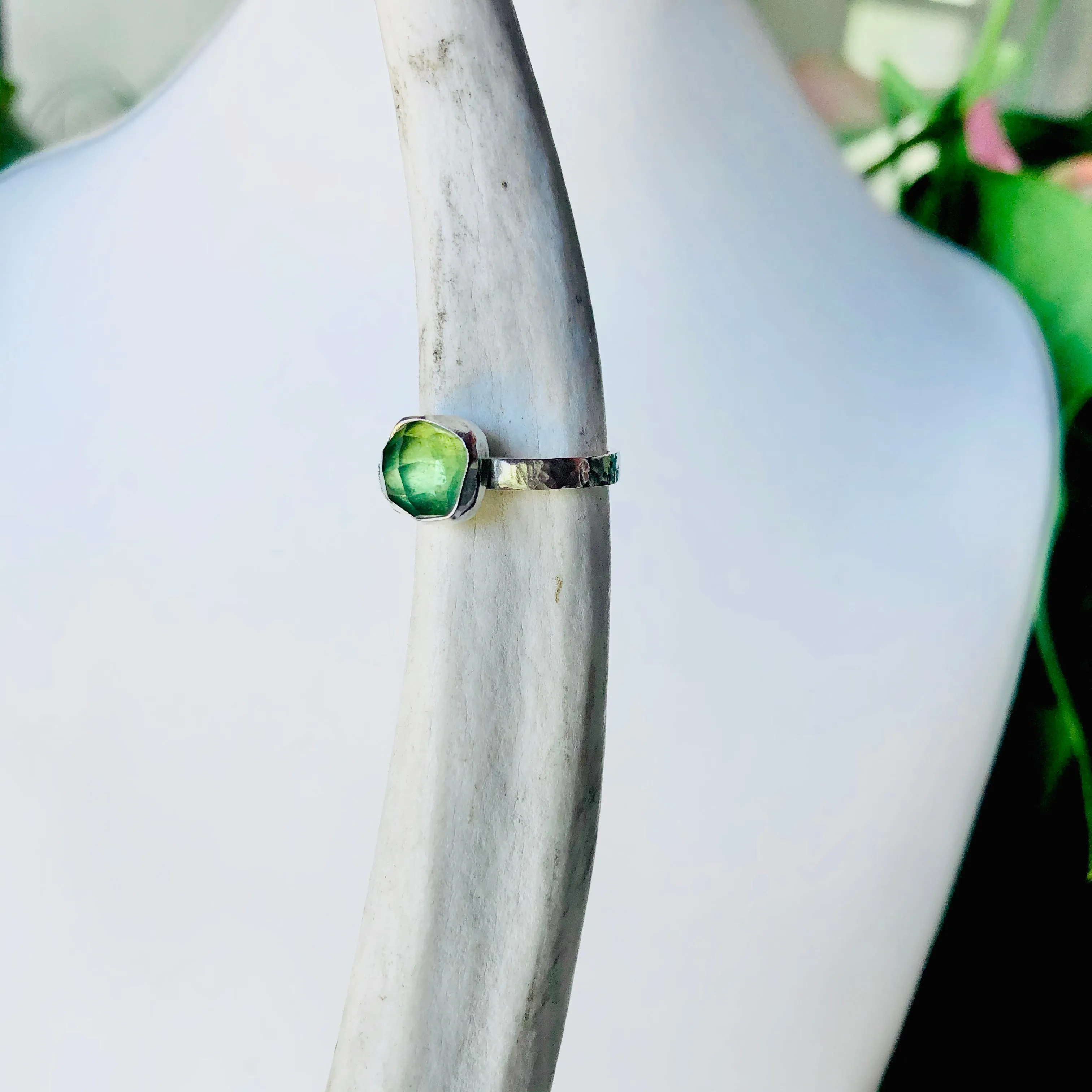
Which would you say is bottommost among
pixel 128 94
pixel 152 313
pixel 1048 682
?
pixel 1048 682

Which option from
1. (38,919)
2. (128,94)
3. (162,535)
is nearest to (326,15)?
(162,535)

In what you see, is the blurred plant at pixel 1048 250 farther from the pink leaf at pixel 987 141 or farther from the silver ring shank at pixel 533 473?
the silver ring shank at pixel 533 473

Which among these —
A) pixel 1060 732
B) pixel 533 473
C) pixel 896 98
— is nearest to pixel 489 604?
pixel 533 473

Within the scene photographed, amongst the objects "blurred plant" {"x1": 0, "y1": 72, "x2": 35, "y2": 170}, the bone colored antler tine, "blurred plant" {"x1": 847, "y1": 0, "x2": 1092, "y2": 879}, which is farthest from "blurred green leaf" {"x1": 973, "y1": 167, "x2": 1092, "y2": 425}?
"blurred plant" {"x1": 0, "y1": 72, "x2": 35, "y2": 170}

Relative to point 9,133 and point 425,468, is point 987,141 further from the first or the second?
point 9,133

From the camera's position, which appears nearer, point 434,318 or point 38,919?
point 434,318

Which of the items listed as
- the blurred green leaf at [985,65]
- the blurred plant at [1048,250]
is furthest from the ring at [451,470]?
the blurred green leaf at [985,65]

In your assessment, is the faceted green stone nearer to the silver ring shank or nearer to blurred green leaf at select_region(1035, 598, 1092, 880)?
the silver ring shank

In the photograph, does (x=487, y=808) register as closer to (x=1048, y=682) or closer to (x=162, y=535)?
(x=162, y=535)
